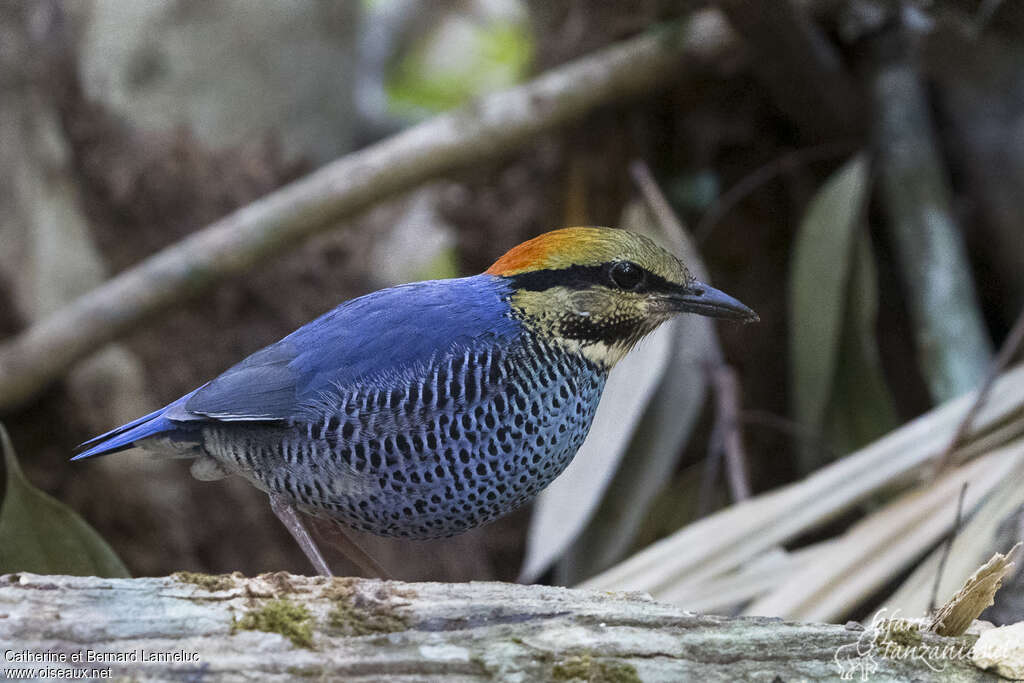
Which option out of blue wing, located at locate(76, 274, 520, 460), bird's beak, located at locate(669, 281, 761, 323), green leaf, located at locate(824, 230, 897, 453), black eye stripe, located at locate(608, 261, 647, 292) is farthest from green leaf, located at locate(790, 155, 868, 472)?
blue wing, located at locate(76, 274, 520, 460)

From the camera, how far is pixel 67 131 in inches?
211

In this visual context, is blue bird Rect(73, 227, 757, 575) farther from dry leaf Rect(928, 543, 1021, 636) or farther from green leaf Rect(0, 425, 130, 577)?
dry leaf Rect(928, 543, 1021, 636)

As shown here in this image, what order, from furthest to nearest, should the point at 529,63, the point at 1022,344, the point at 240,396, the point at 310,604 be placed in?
1. the point at 529,63
2. the point at 1022,344
3. the point at 240,396
4. the point at 310,604

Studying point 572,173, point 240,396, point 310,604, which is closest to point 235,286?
point 572,173

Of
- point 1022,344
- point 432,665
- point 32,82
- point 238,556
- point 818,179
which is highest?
point 32,82

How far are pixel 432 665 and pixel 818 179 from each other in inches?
158

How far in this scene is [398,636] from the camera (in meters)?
2.06

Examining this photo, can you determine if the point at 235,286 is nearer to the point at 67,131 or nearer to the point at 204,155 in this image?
the point at 204,155

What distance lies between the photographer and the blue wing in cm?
236

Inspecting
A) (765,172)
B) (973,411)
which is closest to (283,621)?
(973,411)

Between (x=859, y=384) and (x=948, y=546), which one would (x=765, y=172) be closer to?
(x=859, y=384)

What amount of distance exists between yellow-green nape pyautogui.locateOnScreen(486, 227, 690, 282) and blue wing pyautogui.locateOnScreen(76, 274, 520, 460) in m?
0.13

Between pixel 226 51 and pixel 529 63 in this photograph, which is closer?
pixel 226 51

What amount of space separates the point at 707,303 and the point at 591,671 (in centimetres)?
90
